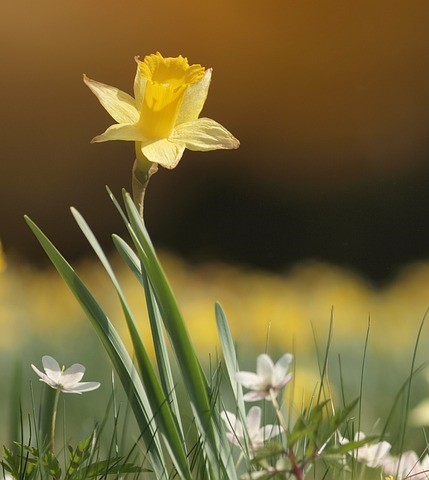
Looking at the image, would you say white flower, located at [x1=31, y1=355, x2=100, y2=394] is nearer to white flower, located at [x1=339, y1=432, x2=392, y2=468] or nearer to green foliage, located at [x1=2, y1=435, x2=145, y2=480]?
green foliage, located at [x1=2, y1=435, x2=145, y2=480]

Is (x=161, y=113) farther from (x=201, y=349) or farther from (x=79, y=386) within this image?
(x=201, y=349)

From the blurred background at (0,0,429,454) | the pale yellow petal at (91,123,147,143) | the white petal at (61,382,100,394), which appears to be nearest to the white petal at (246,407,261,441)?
the white petal at (61,382,100,394)

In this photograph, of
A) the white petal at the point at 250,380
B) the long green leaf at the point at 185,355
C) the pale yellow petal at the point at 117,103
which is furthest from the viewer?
the pale yellow petal at the point at 117,103

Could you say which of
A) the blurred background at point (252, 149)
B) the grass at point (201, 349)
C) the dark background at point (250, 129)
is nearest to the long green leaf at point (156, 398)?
the grass at point (201, 349)

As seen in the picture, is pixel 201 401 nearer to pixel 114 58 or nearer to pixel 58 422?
pixel 58 422

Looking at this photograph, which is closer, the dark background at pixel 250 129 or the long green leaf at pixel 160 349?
the long green leaf at pixel 160 349

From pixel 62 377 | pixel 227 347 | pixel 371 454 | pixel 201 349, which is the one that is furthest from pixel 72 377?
pixel 201 349

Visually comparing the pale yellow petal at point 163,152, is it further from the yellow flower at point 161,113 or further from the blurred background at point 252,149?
the blurred background at point 252,149
